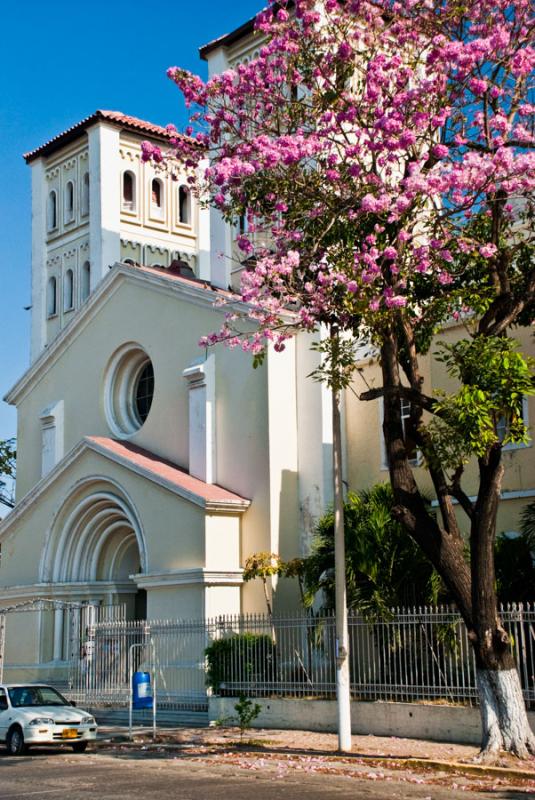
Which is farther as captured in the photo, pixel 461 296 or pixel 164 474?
pixel 164 474

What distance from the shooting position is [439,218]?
14.9m

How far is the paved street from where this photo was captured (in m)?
12.6

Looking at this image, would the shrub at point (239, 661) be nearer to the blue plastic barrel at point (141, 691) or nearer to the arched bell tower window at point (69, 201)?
the blue plastic barrel at point (141, 691)

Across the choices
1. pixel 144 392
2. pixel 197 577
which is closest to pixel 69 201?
pixel 144 392

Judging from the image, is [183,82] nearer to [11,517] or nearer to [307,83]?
[307,83]

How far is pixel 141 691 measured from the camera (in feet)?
66.9

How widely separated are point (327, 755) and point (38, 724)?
16.7 feet

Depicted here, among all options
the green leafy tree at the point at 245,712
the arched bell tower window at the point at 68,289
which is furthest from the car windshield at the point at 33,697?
the arched bell tower window at the point at 68,289

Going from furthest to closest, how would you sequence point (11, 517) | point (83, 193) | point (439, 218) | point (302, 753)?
1. point (83, 193)
2. point (11, 517)
3. point (302, 753)
4. point (439, 218)

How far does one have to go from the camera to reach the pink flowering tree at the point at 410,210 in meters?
14.4

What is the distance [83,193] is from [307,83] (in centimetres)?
2804

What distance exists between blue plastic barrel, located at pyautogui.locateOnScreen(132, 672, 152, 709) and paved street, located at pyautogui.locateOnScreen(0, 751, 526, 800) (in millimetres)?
3030

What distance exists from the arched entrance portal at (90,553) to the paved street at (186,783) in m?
11.7

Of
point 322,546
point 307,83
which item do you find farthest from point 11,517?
point 307,83
